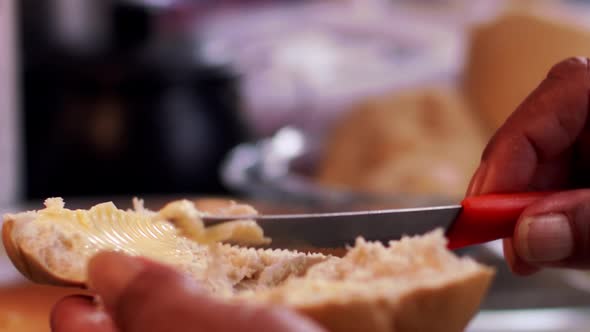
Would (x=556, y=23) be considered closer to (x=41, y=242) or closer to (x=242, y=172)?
(x=242, y=172)

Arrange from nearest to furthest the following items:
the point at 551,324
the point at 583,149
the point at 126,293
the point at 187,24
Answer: the point at 126,293
the point at 583,149
the point at 551,324
the point at 187,24

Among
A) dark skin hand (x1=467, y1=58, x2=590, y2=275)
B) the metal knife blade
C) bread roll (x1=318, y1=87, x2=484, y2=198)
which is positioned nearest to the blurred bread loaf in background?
bread roll (x1=318, y1=87, x2=484, y2=198)

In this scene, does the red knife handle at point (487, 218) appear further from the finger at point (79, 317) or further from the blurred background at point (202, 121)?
the blurred background at point (202, 121)

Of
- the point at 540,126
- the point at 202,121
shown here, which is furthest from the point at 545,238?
the point at 202,121

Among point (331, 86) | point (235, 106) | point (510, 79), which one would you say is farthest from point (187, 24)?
point (510, 79)

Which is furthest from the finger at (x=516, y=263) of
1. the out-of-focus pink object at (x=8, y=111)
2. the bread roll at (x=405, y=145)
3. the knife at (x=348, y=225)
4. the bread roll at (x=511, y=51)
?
the out-of-focus pink object at (x=8, y=111)

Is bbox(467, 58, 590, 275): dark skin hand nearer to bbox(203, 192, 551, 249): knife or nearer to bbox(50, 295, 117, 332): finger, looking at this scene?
bbox(203, 192, 551, 249): knife
